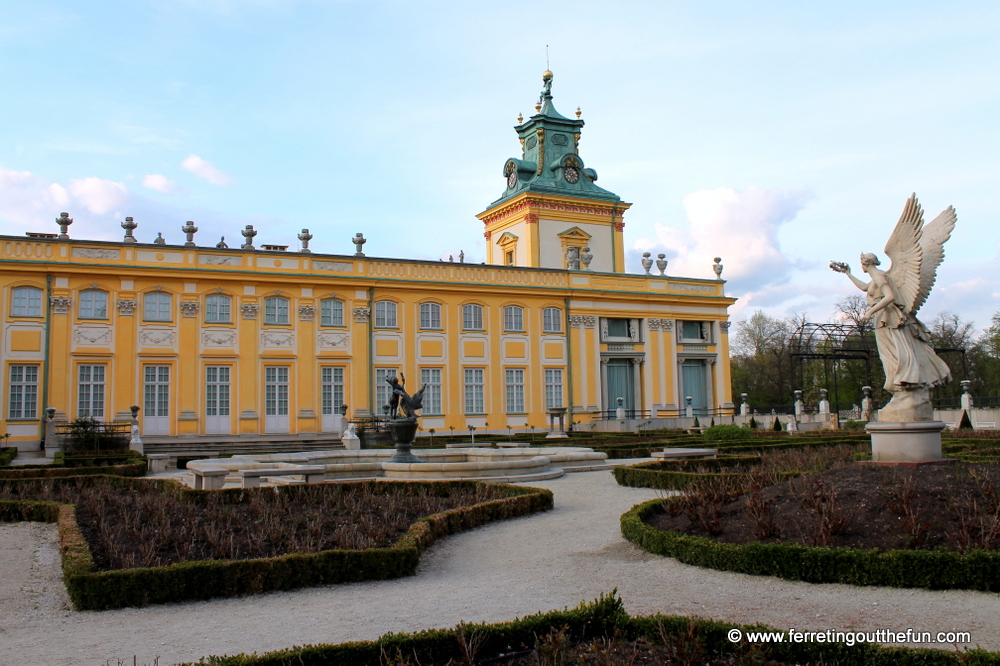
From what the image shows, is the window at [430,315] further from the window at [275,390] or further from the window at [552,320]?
the window at [275,390]

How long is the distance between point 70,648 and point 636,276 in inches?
1407

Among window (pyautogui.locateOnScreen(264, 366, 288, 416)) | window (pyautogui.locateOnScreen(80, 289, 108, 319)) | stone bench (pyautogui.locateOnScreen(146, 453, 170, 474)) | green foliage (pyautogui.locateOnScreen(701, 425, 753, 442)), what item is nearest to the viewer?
stone bench (pyautogui.locateOnScreen(146, 453, 170, 474))

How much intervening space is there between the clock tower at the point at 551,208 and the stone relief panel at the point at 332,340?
12.5m

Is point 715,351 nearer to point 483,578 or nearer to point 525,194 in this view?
point 525,194

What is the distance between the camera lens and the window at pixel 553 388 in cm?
3778

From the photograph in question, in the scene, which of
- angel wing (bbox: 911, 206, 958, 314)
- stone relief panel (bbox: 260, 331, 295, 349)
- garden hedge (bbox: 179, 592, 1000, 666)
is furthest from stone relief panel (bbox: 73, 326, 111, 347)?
garden hedge (bbox: 179, 592, 1000, 666)

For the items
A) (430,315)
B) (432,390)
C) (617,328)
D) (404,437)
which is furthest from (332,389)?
(404,437)

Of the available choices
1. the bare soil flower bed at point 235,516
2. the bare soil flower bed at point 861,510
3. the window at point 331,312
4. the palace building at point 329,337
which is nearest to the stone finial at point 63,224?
the palace building at point 329,337

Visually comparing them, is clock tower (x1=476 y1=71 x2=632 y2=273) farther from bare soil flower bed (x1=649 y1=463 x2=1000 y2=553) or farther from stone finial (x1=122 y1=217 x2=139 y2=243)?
bare soil flower bed (x1=649 y1=463 x2=1000 y2=553)

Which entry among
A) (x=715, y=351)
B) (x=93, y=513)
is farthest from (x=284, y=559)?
(x=715, y=351)

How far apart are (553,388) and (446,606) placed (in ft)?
102

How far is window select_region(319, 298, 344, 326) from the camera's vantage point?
3397cm

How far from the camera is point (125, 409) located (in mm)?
30484

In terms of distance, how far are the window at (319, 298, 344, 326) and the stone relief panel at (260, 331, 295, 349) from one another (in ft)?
4.54
